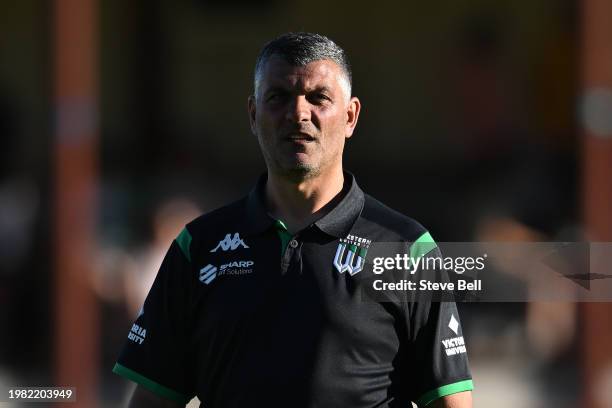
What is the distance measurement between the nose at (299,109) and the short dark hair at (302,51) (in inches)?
3.9

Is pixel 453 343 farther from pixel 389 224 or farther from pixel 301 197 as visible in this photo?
pixel 301 197

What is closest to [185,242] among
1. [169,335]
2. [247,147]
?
[169,335]

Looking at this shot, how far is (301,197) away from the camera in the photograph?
3498 mm

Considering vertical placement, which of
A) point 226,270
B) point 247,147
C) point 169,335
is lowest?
point 169,335

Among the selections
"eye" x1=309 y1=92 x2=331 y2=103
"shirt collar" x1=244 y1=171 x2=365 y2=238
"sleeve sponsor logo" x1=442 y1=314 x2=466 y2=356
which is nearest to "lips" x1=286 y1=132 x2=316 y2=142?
"eye" x1=309 y1=92 x2=331 y2=103

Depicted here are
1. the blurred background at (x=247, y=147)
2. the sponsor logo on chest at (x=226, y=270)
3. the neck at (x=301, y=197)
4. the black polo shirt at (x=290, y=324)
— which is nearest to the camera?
the black polo shirt at (x=290, y=324)

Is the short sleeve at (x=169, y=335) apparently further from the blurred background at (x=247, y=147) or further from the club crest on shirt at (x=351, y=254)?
the blurred background at (x=247, y=147)

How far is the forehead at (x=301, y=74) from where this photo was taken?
340cm

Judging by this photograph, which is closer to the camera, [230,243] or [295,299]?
[295,299]

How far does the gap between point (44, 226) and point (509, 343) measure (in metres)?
3.25

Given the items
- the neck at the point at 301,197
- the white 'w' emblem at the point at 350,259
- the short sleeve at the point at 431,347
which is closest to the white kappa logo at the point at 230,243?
the neck at the point at 301,197

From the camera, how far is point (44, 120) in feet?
33.8

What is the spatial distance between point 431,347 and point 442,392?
0.42 feet

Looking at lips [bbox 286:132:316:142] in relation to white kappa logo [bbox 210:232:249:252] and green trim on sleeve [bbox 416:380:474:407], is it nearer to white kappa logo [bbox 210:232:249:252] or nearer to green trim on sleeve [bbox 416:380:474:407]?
white kappa logo [bbox 210:232:249:252]
